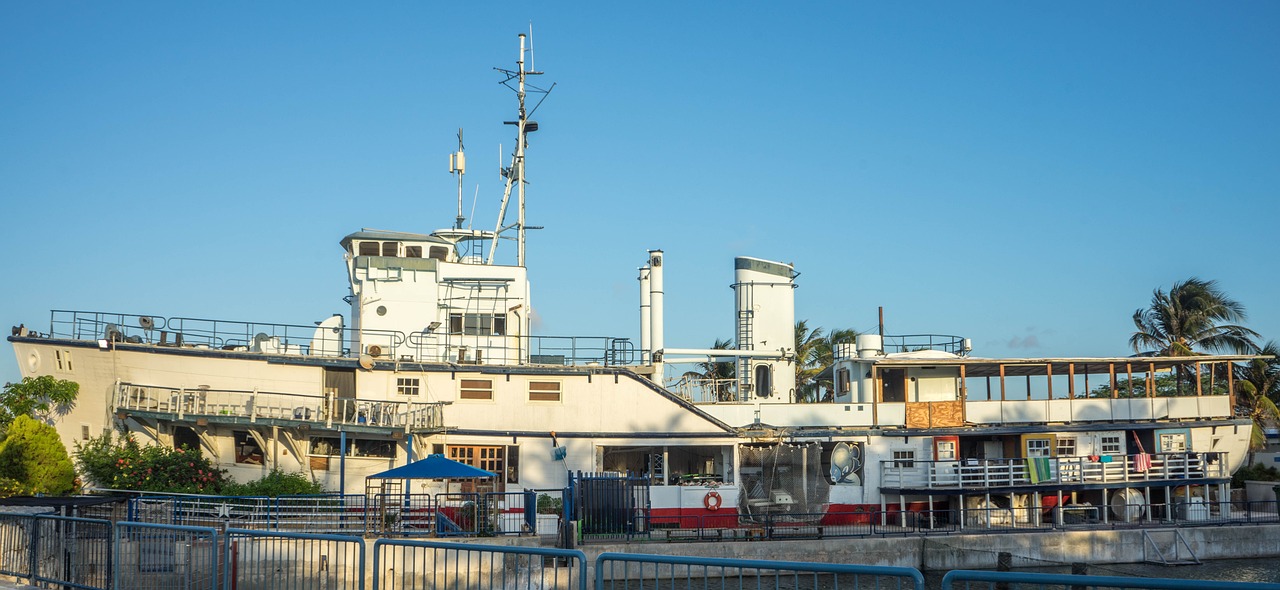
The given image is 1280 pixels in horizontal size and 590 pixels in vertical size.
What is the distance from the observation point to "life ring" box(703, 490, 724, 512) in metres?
29.2

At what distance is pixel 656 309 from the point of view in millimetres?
33938

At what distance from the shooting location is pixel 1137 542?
2861cm

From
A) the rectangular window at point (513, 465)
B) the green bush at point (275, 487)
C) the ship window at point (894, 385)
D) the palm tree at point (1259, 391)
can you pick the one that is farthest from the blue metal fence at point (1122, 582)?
the palm tree at point (1259, 391)

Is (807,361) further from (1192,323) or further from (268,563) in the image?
(268,563)

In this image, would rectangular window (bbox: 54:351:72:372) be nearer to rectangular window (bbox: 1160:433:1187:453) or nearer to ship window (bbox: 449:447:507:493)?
ship window (bbox: 449:447:507:493)

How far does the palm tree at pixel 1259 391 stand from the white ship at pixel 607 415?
10857 millimetres

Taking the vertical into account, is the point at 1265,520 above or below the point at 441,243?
below

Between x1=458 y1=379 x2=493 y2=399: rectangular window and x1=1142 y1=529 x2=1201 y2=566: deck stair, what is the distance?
17.7 metres

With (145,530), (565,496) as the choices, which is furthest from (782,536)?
(145,530)

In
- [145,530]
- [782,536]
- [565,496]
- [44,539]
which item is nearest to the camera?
[145,530]

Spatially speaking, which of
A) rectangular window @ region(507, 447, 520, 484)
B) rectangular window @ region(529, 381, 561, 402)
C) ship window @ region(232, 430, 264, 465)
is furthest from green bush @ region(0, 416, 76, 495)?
rectangular window @ region(529, 381, 561, 402)

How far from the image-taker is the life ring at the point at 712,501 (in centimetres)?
2922

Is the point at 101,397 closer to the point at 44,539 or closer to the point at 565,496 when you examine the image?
the point at 565,496

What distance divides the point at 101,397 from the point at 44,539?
14.9m
